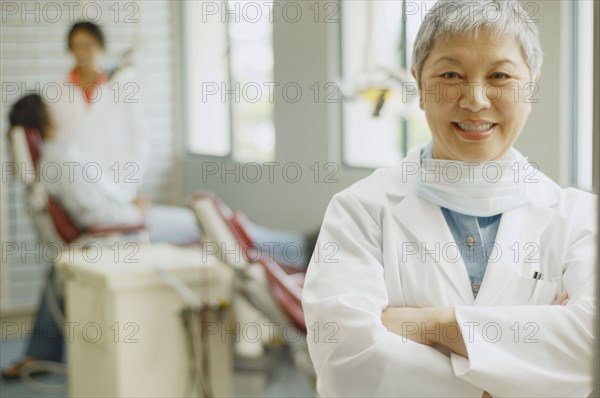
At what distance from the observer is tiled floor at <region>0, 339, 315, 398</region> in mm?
2752

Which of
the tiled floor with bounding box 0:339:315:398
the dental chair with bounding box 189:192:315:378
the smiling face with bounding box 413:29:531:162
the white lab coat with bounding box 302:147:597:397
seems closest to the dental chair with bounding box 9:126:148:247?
the tiled floor with bounding box 0:339:315:398

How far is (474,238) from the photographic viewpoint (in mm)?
1224

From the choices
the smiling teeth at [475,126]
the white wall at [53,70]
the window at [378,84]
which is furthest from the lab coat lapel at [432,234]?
the white wall at [53,70]

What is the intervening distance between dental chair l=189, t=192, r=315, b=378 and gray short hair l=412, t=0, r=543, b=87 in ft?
3.89

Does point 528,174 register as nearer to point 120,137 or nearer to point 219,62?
point 120,137

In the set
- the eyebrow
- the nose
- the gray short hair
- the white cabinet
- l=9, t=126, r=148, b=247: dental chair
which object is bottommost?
the white cabinet

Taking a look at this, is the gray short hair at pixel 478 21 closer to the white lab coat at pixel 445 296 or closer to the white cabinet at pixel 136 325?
the white lab coat at pixel 445 296

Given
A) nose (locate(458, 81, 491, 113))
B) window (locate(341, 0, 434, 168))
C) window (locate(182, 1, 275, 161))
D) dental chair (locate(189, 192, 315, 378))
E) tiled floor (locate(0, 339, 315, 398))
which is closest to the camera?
nose (locate(458, 81, 491, 113))

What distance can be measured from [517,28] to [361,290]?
391 millimetres

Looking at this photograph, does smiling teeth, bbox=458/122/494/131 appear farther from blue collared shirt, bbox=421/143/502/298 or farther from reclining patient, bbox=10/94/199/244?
reclining patient, bbox=10/94/199/244

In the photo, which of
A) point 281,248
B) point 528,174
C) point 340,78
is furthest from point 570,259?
point 340,78

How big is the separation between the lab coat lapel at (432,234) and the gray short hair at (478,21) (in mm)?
210

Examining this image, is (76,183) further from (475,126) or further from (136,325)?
(475,126)

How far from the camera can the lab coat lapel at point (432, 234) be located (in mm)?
1194
